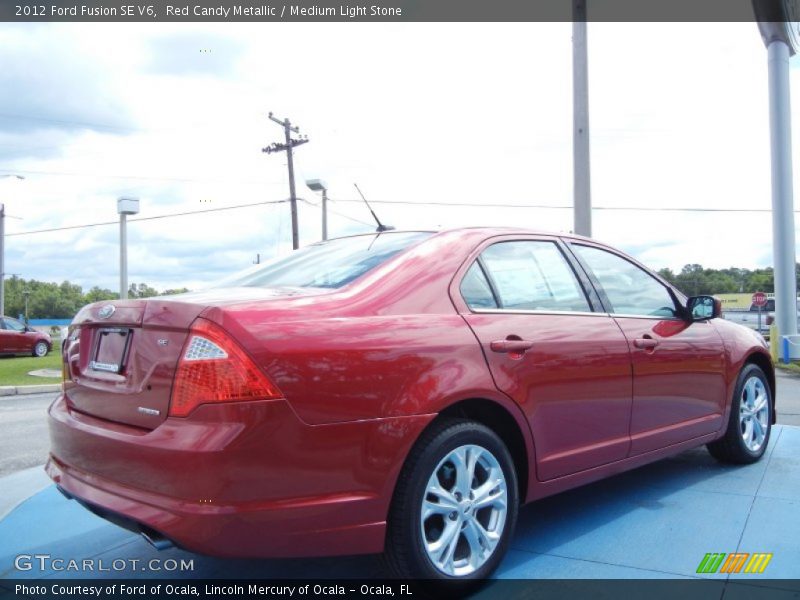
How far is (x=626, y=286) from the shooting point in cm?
411

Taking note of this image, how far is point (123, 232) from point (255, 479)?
16.8 metres

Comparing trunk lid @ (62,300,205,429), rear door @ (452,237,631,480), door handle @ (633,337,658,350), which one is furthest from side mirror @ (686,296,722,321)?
trunk lid @ (62,300,205,429)

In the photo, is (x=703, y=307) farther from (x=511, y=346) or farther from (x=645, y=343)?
(x=511, y=346)

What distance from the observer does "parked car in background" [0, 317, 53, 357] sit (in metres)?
21.8

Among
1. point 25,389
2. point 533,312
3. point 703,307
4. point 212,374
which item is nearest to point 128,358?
point 212,374

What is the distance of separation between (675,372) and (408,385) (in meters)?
2.13

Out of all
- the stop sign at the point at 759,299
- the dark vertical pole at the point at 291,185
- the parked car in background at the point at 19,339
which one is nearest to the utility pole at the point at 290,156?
the dark vertical pole at the point at 291,185

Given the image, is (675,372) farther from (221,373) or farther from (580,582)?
(221,373)

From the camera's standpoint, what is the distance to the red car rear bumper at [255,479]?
2.25m

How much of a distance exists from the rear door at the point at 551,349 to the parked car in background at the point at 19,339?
74.0 feet

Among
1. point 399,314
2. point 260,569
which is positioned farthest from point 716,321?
point 260,569

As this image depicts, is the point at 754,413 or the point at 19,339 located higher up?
the point at 754,413

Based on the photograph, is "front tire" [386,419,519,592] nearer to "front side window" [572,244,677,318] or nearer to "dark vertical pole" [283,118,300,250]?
"front side window" [572,244,677,318]

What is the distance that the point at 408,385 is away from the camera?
2.60 metres
